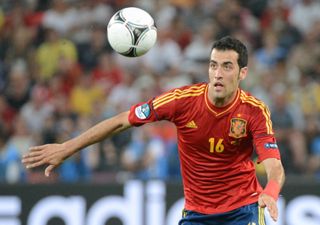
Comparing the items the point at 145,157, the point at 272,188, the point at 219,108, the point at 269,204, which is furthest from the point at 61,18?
the point at 269,204

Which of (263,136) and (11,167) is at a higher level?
(11,167)

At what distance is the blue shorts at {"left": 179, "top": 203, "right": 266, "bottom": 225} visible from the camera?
23.1 ft

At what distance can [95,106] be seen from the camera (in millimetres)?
13258

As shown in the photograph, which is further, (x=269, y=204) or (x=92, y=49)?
(x=92, y=49)

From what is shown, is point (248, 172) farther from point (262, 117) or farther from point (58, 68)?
point (58, 68)

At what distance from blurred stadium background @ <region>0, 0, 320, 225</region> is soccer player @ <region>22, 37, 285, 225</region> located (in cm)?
365

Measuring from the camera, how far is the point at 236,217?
705 centimetres

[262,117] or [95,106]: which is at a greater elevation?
[95,106]

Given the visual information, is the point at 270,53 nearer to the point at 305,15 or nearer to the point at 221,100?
the point at 305,15

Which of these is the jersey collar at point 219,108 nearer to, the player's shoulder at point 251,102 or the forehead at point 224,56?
the player's shoulder at point 251,102

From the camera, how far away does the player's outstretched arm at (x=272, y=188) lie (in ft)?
19.1

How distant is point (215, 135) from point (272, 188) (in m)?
0.99

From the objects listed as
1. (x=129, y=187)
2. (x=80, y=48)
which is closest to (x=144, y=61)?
(x=80, y=48)

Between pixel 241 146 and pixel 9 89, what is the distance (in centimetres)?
792
